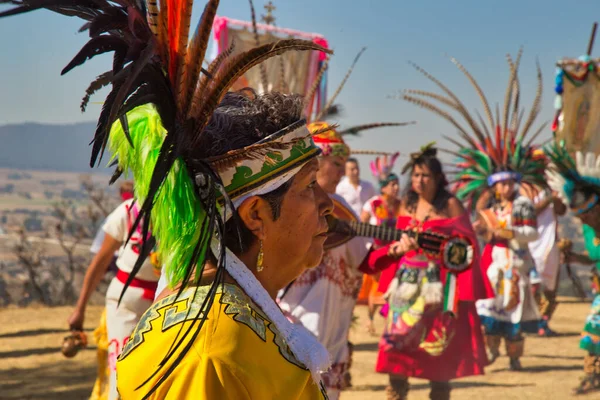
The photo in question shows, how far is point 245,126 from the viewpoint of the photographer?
1.87 m

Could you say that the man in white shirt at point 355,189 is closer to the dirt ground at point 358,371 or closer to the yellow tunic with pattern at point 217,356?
the dirt ground at point 358,371

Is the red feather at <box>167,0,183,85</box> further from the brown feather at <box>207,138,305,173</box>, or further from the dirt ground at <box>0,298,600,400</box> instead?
the dirt ground at <box>0,298,600,400</box>

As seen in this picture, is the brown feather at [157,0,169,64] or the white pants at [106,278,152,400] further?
the white pants at [106,278,152,400]

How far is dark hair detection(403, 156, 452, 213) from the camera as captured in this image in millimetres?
6586

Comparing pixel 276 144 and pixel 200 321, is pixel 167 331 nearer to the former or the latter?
pixel 200 321

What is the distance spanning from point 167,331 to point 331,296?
3.48 m

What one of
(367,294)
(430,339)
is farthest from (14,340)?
(430,339)

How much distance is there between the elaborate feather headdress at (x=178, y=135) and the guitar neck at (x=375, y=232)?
294 centimetres

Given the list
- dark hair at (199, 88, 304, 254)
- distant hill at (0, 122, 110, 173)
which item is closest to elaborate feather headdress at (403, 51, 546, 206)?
dark hair at (199, 88, 304, 254)

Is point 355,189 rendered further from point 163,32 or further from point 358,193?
point 163,32

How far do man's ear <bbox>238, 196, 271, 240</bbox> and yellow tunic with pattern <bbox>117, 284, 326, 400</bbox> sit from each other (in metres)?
0.18

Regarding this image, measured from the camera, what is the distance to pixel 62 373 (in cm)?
841

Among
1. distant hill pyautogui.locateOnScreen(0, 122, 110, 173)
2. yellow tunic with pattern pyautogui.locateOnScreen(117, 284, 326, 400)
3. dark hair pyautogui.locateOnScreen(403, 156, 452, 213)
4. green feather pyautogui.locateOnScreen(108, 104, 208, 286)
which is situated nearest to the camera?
yellow tunic with pattern pyautogui.locateOnScreen(117, 284, 326, 400)

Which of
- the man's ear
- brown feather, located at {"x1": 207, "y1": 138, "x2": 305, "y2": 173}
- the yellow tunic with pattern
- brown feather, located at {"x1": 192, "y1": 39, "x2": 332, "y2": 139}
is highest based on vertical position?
brown feather, located at {"x1": 192, "y1": 39, "x2": 332, "y2": 139}
